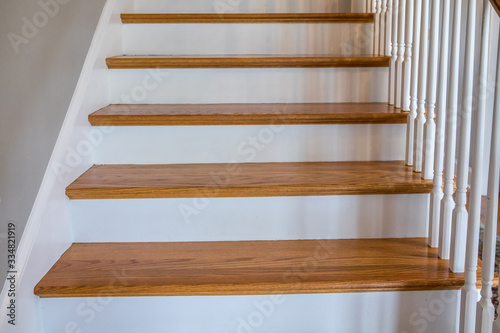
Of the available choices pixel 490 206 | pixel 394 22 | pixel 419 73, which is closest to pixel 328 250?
pixel 490 206

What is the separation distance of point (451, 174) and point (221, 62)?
959mm

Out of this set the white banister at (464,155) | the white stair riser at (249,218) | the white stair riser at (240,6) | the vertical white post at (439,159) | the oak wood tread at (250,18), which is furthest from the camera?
the white stair riser at (240,6)

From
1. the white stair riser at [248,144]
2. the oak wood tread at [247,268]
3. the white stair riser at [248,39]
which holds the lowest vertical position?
the oak wood tread at [247,268]

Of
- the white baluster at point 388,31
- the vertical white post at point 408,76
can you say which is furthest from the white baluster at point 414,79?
the white baluster at point 388,31

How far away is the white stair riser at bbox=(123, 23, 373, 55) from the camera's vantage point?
234 cm

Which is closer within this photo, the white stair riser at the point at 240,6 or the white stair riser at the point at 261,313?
the white stair riser at the point at 261,313

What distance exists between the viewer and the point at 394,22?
2070mm

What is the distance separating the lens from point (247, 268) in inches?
57.9

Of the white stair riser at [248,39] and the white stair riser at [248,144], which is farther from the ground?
the white stair riser at [248,39]

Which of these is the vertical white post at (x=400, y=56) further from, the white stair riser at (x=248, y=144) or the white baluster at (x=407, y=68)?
the white stair riser at (x=248, y=144)

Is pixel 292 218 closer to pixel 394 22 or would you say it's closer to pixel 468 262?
pixel 468 262

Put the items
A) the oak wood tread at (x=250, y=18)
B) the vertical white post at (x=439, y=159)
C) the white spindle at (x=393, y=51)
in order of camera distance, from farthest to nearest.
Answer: the oak wood tread at (x=250, y=18) < the white spindle at (x=393, y=51) < the vertical white post at (x=439, y=159)

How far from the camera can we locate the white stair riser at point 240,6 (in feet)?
8.79

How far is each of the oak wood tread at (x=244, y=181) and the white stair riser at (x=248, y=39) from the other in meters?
0.75
